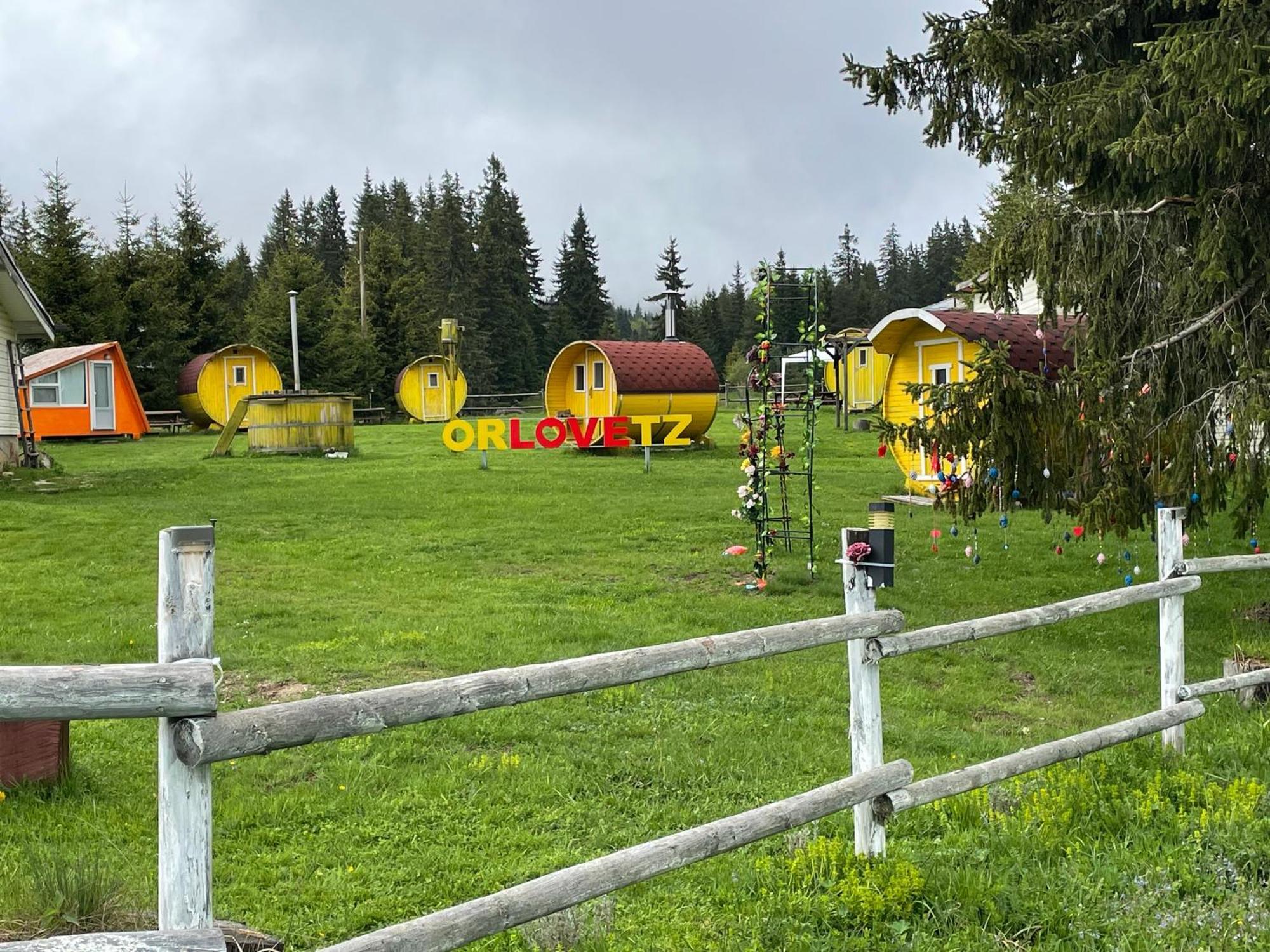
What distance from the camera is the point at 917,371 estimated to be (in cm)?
1686

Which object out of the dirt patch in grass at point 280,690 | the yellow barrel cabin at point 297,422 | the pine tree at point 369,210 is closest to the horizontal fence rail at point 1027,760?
the dirt patch in grass at point 280,690

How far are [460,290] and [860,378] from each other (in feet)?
95.3

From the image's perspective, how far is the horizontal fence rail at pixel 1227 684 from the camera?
217 inches

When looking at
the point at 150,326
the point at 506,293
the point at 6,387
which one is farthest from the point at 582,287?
the point at 6,387

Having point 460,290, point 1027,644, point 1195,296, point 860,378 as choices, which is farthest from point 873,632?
point 460,290

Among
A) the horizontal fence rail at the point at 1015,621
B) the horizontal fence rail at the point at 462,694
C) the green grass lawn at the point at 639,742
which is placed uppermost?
the horizontal fence rail at the point at 462,694

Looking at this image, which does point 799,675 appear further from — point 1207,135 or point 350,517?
point 350,517

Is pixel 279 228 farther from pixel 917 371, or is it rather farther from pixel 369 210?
pixel 917 371

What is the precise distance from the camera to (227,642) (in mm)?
8117

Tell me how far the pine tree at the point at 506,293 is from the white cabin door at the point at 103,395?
30731mm

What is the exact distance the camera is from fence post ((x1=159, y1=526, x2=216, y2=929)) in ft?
7.76

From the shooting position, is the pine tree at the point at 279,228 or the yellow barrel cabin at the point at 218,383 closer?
the yellow barrel cabin at the point at 218,383

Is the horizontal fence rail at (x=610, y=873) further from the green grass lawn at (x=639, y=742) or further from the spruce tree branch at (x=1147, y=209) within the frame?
the spruce tree branch at (x=1147, y=209)

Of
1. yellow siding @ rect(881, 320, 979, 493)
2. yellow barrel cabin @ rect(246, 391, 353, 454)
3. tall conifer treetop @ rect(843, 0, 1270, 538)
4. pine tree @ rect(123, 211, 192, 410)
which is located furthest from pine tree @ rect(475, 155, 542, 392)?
tall conifer treetop @ rect(843, 0, 1270, 538)
